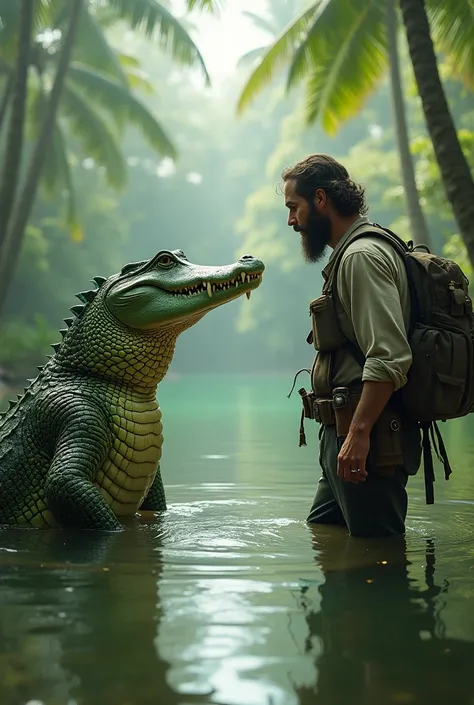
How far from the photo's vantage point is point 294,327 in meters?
54.8

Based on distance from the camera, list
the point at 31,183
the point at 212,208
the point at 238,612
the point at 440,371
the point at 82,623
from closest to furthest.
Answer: the point at 82,623 → the point at 238,612 → the point at 440,371 → the point at 31,183 → the point at 212,208

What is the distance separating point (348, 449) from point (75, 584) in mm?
1279

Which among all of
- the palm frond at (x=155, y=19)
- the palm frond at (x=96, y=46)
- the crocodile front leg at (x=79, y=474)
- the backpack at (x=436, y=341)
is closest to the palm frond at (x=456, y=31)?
the palm frond at (x=155, y=19)

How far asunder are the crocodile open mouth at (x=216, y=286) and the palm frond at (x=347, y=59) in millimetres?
12046

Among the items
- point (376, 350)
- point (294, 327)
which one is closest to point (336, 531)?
point (376, 350)

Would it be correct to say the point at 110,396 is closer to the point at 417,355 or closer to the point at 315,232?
the point at 315,232

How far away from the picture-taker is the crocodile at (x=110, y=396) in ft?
15.7

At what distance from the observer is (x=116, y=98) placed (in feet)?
77.3

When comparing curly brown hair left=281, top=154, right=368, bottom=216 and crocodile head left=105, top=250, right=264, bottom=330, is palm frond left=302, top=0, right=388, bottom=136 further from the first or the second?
curly brown hair left=281, top=154, right=368, bottom=216

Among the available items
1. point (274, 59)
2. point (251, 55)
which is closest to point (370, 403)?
point (274, 59)

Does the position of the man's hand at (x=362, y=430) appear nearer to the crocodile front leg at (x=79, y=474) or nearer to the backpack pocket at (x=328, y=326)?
the backpack pocket at (x=328, y=326)

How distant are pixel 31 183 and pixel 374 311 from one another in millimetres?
16183

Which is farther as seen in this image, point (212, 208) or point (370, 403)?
point (212, 208)

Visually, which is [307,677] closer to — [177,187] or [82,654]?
[82,654]
